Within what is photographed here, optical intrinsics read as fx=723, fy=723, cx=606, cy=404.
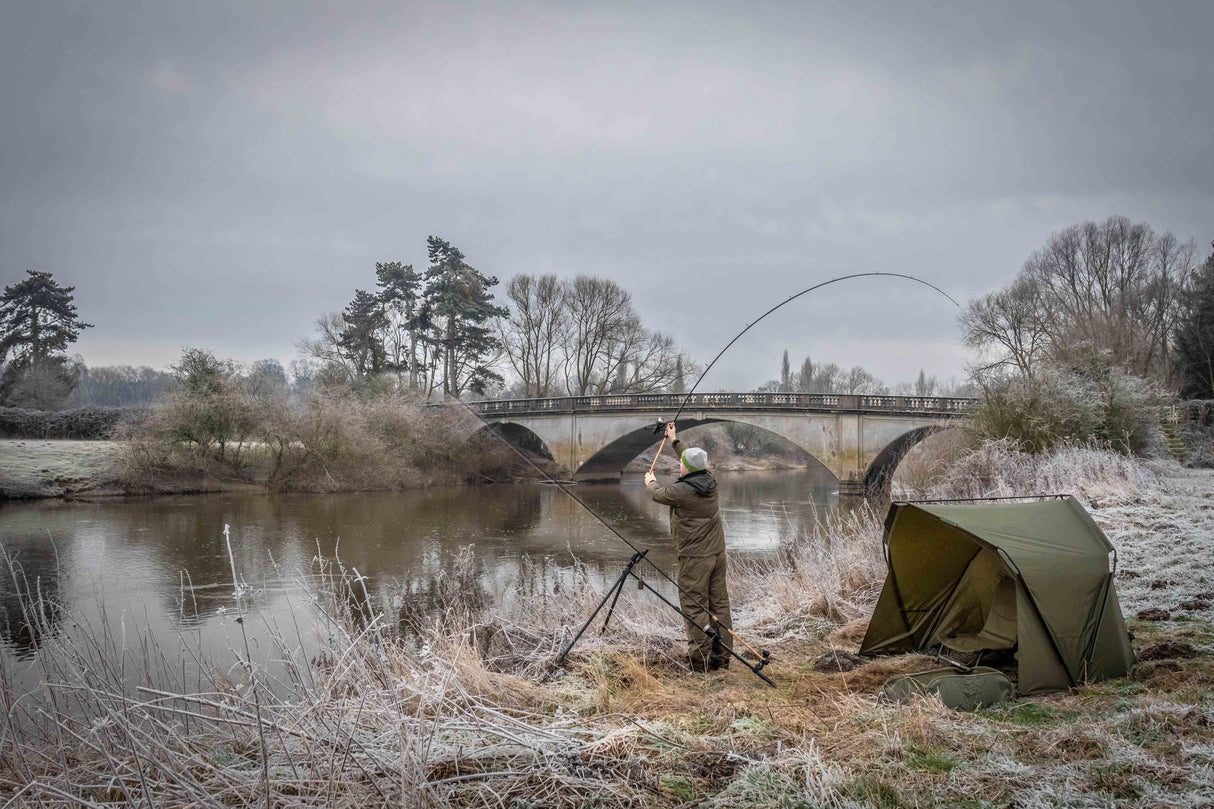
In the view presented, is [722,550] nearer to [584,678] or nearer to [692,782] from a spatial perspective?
[584,678]

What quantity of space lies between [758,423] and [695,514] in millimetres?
26027

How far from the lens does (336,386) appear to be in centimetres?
2988

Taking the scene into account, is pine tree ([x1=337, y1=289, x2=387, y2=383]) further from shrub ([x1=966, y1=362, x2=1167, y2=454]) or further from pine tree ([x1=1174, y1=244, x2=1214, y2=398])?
pine tree ([x1=1174, y1=244, x2=1214, y2=398])

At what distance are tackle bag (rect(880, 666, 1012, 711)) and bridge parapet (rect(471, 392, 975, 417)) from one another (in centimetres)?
2122

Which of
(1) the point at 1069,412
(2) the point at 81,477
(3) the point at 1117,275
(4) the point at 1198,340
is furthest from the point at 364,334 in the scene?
(4) the point at 1198,340

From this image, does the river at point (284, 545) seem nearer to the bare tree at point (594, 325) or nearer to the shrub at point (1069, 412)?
the shrub at point (1069, 412)

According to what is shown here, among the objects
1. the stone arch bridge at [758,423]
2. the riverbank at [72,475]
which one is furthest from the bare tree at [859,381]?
the riverbank at [72,475]

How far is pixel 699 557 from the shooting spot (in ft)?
18.0

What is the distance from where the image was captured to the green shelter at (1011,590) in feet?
14.0

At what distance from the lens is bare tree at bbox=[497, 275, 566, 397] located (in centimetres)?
4141

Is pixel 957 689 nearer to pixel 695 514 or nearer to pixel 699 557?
pixel 699 557

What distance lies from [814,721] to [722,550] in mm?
A: 1866

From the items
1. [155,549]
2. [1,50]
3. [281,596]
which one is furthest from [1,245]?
[281,596]

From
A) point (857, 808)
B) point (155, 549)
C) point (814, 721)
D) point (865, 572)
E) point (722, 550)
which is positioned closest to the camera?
point (857, 808)
